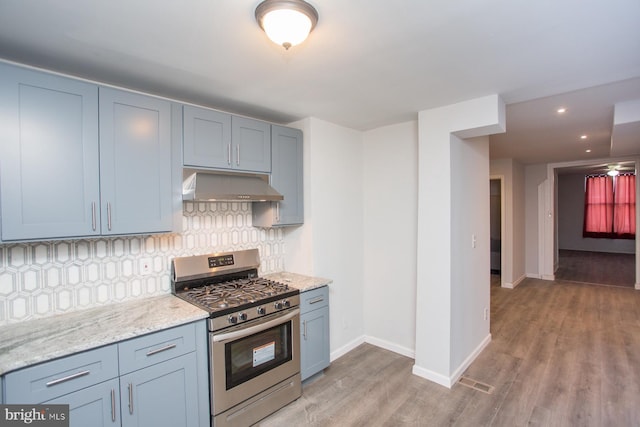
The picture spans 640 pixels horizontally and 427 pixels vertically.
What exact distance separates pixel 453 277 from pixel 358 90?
1828 mm

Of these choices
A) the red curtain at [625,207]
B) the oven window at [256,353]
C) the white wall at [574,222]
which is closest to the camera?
the oven window at [256,353]

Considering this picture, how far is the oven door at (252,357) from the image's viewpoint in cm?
212

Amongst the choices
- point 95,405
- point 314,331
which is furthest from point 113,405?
point 314,331

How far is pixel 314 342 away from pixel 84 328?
5.71ft

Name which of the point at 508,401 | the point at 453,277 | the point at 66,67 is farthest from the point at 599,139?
the point at 66,67

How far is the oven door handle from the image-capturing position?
2.12 m

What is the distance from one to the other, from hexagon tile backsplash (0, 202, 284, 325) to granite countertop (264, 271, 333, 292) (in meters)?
0.52

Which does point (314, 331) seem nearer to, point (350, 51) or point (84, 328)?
point (84, 328)

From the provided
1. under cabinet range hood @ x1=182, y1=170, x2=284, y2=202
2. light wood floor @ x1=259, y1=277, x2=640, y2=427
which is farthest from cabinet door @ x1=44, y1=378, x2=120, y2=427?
under cabinet range hood @ x1=182, y1=170, x2=284, y2=202

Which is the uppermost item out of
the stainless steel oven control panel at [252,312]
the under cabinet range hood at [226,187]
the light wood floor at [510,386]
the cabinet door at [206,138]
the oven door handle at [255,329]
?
the cabinet door at [206,138]

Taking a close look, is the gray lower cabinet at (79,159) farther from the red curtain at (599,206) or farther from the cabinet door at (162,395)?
the red curtain at (599,206)

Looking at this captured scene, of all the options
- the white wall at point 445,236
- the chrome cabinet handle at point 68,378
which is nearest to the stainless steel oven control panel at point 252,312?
the chrome cabinet handle at point 68,378

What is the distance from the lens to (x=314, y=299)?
2844mm

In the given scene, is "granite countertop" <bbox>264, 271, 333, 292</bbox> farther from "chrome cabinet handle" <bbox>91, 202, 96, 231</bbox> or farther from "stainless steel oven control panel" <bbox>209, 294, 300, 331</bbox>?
"chrome cabinet handle" <bbox>91, 202, 96, 231</bbox>
